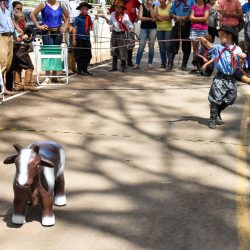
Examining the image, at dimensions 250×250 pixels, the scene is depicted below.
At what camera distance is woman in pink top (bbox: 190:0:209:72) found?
46.0ft

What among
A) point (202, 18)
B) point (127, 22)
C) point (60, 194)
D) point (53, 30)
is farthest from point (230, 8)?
point (60, 194)

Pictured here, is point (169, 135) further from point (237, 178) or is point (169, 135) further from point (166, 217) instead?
point (166, 217)

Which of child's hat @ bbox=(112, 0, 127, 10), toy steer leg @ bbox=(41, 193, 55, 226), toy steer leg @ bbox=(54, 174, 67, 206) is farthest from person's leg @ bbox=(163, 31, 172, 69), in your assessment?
toy steer leg @ bbox=(41, 193, 55, 226)

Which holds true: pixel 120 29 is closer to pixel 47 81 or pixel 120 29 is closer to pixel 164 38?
pixel 164 38

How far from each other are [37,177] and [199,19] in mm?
10086

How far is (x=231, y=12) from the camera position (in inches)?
558

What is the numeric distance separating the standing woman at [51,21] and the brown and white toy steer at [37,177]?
779 centimetres

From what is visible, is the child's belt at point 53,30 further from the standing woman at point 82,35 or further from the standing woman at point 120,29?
the standing woman at point 120,29

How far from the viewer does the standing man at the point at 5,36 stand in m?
10.5

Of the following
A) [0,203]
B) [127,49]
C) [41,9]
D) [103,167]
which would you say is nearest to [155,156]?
[103,167]

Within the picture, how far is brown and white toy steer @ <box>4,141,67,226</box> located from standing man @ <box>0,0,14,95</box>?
5.72 m

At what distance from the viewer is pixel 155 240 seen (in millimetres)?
Answer: 4848

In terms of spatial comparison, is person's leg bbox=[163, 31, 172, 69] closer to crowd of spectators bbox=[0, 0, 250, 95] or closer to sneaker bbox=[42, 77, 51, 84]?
crowd of spectators bbox=[0, 0, 250, 95]

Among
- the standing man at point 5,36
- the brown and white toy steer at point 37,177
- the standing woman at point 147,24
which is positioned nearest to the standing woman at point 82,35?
the standing woman at point 147,24
